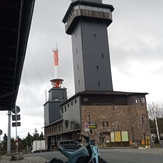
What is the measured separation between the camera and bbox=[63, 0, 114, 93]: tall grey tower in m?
52.6

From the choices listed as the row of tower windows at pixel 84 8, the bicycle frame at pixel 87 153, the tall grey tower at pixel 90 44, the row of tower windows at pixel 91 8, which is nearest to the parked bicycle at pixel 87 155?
the bicycle frame at pixel 87 153

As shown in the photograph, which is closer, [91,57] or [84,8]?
[91,57]

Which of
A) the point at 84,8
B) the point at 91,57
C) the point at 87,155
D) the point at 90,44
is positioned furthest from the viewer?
the point at 84,8

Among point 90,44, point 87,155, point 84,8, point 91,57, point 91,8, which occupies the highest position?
point 91,8

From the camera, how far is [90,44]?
54031 mm

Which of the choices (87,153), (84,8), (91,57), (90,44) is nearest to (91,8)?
(84,8)

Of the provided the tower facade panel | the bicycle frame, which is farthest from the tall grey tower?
the bicycle frame

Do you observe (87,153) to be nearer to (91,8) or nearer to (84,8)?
(84,8)

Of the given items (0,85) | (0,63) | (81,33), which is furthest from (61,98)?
(0,63)

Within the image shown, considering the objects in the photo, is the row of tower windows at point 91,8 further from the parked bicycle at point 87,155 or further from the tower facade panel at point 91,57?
the parked bicycle at point 87,155

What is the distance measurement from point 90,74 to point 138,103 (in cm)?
1079

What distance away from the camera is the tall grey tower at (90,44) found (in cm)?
5256

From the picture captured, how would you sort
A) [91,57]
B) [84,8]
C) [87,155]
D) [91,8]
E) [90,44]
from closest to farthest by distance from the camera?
1. [87,155]
2. [91,57]
3. [90,44]
4. [84,8]
5. [91,8]

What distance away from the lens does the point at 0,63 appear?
45.9ft
